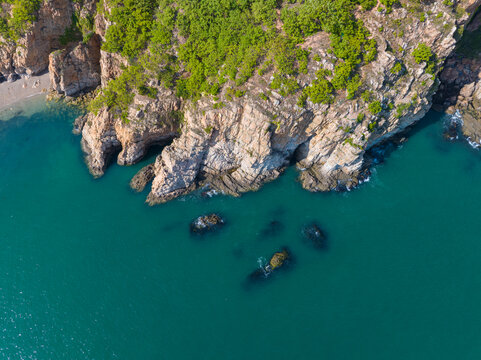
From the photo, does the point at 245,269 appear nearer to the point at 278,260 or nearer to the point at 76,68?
the point at 278,260

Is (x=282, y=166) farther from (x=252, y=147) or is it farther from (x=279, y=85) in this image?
(x=279, y=85)

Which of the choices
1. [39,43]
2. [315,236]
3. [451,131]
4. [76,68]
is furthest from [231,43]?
[451,131]

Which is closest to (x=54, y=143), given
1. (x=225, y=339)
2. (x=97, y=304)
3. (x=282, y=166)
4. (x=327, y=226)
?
(x=97, y=304)

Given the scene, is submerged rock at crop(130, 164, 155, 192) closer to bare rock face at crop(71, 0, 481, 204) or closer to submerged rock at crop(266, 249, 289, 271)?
bare rock face at crop(71, 0, 481, 204)

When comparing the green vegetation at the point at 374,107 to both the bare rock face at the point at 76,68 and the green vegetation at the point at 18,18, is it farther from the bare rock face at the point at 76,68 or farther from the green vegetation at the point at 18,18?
the green vegetation at the point at 18,18

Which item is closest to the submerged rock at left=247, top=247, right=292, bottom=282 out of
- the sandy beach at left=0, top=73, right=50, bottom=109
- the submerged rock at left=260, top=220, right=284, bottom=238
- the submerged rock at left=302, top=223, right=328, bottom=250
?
the submerged rock at left=260, top=220, right=284, bottom=238

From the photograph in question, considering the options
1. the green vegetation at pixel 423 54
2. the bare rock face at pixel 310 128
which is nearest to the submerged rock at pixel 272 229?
the bare rock face at pixel 310 128

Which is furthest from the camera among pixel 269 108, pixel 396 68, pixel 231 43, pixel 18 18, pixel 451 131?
pixel 18 18
